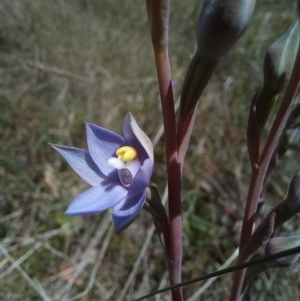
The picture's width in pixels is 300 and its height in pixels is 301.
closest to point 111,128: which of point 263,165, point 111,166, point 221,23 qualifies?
point 111,166

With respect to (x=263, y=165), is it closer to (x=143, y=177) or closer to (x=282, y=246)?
(x=282, y=246)

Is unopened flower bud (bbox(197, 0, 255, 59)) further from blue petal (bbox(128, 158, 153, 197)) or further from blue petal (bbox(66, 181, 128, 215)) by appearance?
blue petal (bbox(66, 181, 128, 215))

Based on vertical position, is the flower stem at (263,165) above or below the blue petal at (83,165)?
below

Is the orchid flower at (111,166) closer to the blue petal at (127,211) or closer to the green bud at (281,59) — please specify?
the blue petal at (127,211)

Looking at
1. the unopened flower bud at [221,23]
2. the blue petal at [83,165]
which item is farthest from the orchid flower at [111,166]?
the unopened flower bud at [221,23]

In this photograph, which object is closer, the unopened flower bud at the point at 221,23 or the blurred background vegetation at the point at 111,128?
the unopened flower bud at the point at 221,23

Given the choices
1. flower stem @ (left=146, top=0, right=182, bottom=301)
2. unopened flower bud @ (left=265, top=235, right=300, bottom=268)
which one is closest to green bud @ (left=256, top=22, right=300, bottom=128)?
flower stem @ (left=146, top=0, right=182, bottom=301)
